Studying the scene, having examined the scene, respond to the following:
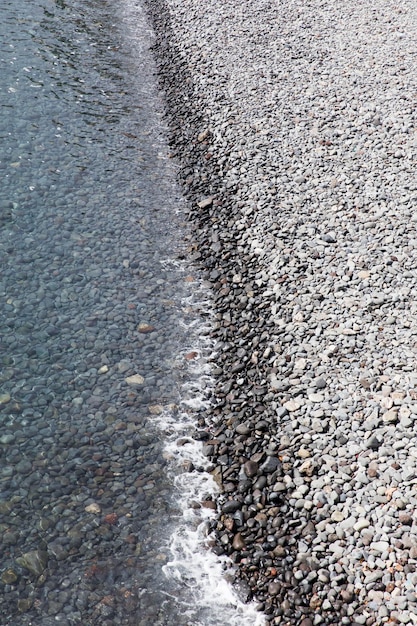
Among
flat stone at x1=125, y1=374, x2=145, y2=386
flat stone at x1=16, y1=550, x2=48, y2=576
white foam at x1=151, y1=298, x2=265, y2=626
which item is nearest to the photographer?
white foam at x1=151, y1=298, x2=265, y2=626

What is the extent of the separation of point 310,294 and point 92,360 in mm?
3203

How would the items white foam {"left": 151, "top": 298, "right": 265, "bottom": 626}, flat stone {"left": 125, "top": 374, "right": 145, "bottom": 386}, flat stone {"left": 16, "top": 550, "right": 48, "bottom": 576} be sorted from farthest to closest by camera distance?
flat stone {"left": 125, "top": 374, "right": 145, "bottom": 386} < flat stone {"left": 16, "top": 550, "right": 48, "bottom": 576} < white foam {"left": 151, "top": 298, "right": 265, "bottom": 626}

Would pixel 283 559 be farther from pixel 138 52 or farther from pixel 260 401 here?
pixel 138 52

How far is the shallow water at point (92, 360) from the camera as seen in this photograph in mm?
6984

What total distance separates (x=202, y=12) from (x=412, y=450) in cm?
1443

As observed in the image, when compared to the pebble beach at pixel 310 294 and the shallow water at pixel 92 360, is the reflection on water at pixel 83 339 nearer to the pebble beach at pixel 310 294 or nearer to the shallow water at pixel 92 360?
the shallow water at pixel 92 360

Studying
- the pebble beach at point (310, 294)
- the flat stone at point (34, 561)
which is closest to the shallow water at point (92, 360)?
the flat stone at point (34, 561)

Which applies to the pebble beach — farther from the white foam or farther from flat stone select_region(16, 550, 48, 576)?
flat stone select_region(16, 550, 48, 576)

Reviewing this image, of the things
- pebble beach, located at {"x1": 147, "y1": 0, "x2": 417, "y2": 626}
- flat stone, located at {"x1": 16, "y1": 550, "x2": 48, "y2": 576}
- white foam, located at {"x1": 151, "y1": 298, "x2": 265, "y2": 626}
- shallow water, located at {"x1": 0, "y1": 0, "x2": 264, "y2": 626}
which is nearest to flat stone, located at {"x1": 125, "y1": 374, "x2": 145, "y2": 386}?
shallow water, located at {"x1": 0, "y1": 0, "x2": 264, "y2": 626}

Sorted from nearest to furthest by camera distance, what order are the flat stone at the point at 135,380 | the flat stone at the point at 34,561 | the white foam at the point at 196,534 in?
the white foam at the point at 196,534, the flat stone at the point at 34,561, the flat stone at the point at 135,380

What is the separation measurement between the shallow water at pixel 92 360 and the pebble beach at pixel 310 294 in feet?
1.72

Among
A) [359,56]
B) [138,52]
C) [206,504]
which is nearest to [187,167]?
[359,56]

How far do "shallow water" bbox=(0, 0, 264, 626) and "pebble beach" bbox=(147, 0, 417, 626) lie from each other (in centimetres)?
53

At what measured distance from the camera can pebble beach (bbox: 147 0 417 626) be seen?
269 inches
